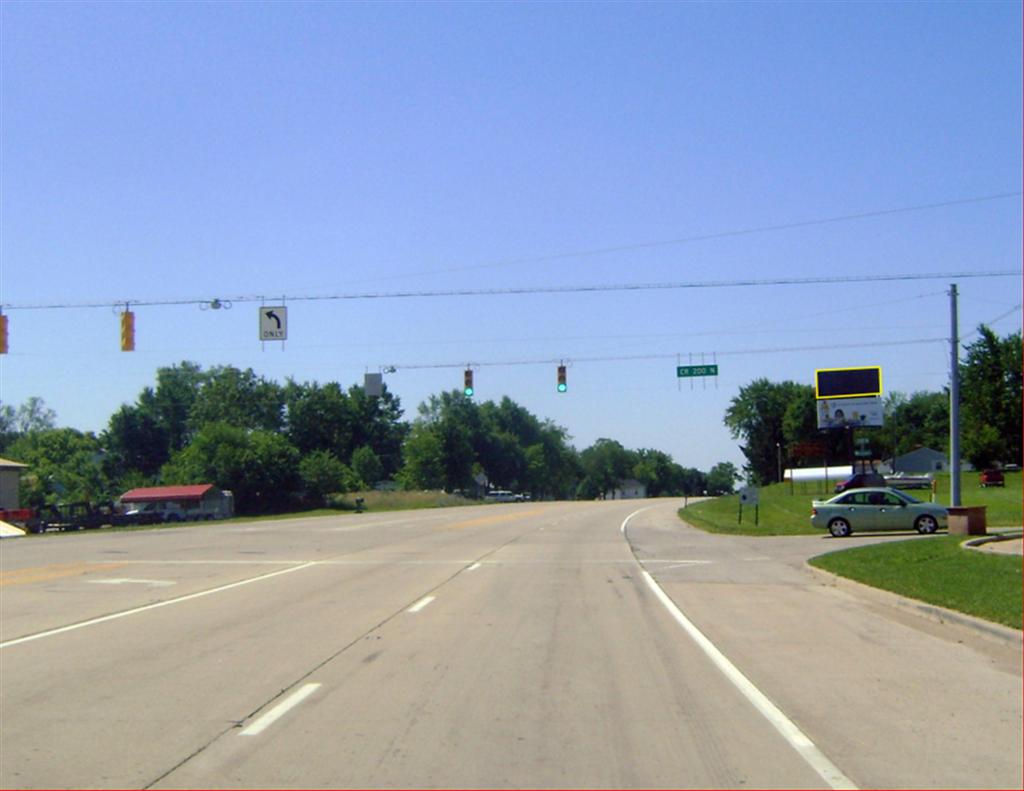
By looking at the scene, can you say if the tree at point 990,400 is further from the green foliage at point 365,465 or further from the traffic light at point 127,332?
the traffic light at point 127,332

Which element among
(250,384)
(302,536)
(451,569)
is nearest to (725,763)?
(451,569)

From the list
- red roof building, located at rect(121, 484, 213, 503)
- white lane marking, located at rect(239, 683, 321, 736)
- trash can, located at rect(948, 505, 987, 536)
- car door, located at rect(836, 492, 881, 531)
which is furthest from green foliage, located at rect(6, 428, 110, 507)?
white lane marking, located at rect(239, 683, 321, 736)

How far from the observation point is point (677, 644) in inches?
535

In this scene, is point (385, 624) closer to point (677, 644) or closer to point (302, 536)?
point (677, 644)

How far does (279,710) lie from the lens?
31.3 feet

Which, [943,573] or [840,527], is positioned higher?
[943,573]

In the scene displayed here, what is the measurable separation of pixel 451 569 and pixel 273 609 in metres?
8.68

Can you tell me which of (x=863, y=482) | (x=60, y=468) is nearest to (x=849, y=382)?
A: (x=863, y=482)

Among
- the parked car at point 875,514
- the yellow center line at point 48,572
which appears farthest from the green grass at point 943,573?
the yellow center line at point 48,572

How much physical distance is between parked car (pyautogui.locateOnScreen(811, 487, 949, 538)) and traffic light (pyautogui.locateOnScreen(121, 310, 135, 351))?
21.1 m

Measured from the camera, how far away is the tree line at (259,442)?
9494cm

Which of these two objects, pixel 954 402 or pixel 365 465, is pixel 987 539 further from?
pixel 365 465

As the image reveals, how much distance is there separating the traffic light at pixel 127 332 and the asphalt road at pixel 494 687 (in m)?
7.65

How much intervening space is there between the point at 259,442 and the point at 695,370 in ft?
193
